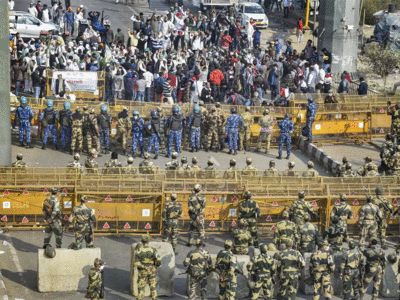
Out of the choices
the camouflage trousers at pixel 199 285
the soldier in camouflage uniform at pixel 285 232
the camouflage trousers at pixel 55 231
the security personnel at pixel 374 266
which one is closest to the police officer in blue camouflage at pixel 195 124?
the camouflage trousers at pixel 55 231

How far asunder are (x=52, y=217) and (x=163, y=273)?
3317 millimetres

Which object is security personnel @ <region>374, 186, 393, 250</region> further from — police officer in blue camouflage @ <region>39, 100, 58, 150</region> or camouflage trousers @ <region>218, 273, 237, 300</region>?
police officer in blue camouflage @ <region>39, 100, 58, 150</region>

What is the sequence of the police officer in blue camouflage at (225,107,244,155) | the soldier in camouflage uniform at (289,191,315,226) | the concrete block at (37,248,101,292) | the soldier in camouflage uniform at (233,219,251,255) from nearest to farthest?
1. the concrete block at (37,248,101,292)
2. the soldier in camouflage uniform at (233,219,251,255)
3. the soldier in camouflage uniform at (289,191,315,226)
4. the police officer in blue camouflage at (225,107,244,155)

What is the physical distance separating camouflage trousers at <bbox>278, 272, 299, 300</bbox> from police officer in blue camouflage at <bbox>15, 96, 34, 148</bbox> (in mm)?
12856

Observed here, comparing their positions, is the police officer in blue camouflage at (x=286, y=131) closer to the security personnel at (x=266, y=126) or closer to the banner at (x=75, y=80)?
the security personnel at (x=266, y=126)

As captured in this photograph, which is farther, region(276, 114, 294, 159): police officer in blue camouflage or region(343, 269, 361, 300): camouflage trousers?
region(276, 114, 294, 159): police officer in blue camouflage

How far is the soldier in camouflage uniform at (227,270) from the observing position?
65.7 feet

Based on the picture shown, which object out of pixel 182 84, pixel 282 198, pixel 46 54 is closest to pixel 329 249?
pixel 282 198

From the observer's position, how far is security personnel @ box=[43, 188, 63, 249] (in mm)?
22438

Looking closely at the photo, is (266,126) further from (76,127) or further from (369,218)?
(369,218)

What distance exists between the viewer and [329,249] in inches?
810

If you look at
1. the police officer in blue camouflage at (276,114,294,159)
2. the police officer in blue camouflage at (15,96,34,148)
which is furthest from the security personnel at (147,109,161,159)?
the police officer in blue camouflage at (276,114,294,159)

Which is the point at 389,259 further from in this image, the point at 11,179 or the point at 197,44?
the point at 197,44

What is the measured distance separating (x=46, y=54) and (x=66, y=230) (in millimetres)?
13944
